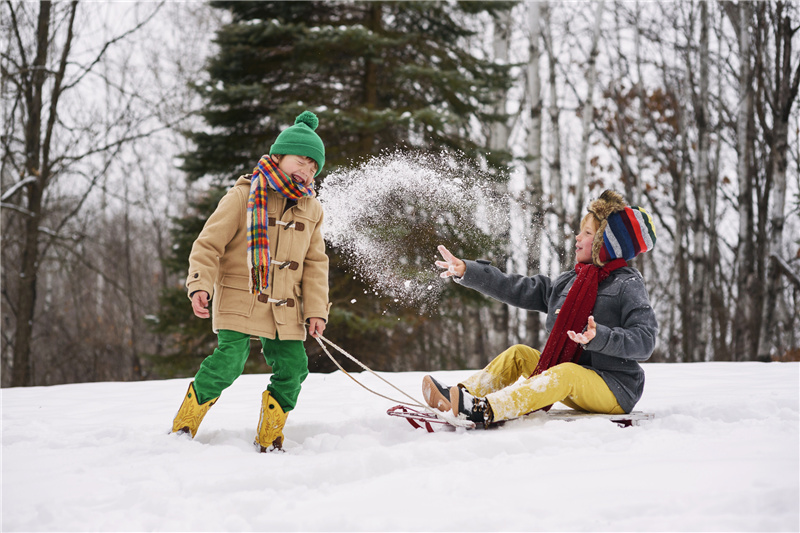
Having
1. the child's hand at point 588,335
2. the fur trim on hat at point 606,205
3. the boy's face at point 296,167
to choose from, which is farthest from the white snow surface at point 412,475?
the boy's face at point 296,167

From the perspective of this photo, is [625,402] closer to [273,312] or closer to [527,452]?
[527,452]

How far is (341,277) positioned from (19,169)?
255 inches

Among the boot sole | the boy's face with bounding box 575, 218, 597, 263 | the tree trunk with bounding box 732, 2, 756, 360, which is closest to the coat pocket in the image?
the boot sole

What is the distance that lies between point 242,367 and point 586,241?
186 cm

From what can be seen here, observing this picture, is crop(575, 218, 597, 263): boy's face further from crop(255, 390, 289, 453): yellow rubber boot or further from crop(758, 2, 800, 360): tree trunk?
crop(758, 2, 800, 360): tree trunk

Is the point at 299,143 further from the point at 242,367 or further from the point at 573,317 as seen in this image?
the point at 573,317

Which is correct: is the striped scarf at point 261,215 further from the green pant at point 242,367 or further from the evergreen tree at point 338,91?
the evergreen tree at point 338,91

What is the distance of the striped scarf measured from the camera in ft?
9.09

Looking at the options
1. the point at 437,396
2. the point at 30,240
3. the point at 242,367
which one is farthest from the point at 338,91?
the point at 437,396

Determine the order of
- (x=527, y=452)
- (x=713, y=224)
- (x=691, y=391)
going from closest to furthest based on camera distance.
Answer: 1. (x=527, y=452)
2. (x=691, y=391)
3. (x=713, y=224)

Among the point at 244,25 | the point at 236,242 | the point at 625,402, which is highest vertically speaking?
the point at 244,25

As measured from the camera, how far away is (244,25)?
782 centimetres

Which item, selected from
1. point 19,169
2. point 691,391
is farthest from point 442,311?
point 19,169

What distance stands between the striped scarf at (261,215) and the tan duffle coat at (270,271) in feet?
0.21
